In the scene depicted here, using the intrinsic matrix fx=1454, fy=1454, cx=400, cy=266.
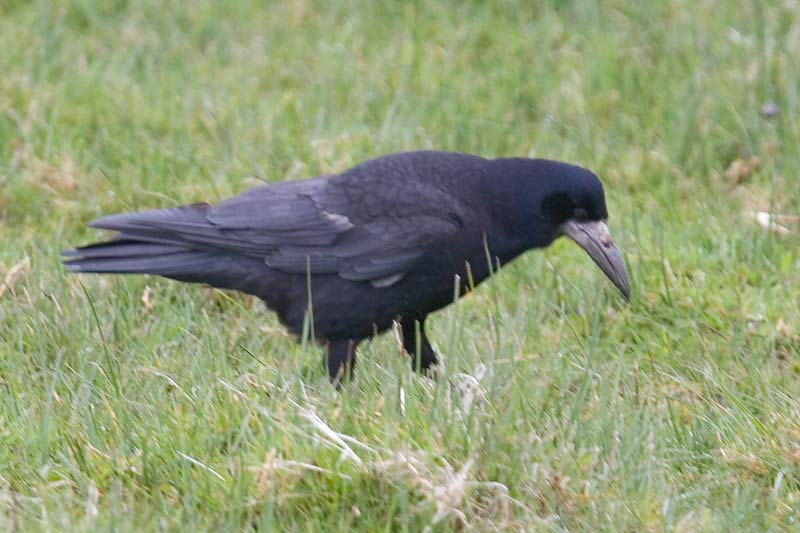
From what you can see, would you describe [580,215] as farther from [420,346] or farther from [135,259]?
[135,259]

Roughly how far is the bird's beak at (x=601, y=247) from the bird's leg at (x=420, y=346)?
576 millimetres

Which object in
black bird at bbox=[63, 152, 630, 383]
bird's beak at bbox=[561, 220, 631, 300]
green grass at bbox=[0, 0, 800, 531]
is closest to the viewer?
green grass at bbox=[0, 0, 800, 531]

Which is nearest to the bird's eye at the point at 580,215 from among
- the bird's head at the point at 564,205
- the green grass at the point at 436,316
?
the bird's head at the point at 564,205

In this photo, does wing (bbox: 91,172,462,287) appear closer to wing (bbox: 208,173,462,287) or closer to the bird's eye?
wing (bbox: 208,173,462,287)

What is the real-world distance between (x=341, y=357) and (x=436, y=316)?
2.60ft

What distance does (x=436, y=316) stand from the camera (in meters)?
5.26

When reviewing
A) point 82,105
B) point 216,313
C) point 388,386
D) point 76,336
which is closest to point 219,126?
point 82,105

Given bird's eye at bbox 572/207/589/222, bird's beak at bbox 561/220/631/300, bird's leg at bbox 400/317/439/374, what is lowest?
bird's leg at bbox 400/317/439/374

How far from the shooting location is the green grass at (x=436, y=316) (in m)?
3.46

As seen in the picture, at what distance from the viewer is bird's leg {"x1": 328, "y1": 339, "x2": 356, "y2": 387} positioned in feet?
14.8

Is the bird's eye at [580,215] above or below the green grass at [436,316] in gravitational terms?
above

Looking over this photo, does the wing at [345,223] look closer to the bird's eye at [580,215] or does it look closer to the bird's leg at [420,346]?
the bird's leg at [420,346]

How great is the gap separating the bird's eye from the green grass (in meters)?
0.34

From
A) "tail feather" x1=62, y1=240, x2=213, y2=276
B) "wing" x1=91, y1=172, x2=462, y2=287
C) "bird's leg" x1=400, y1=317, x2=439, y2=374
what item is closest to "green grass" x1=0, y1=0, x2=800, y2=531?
"bird's leg" x1=400, y1=317, x2=439, y2=374
